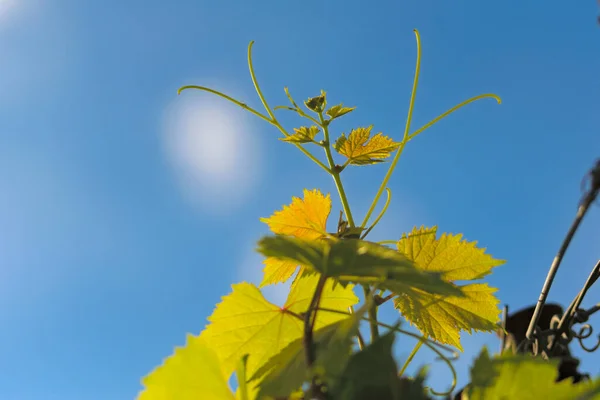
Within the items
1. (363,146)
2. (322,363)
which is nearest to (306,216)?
(363,146)

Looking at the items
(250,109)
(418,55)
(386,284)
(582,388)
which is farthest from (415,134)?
(582,388)

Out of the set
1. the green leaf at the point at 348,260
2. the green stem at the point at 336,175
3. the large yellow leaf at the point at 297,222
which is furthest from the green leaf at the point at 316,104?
the green leaf at the point at 348,260

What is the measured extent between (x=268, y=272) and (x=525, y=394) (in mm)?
378

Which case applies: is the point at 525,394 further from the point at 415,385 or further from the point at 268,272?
the point at 268,272

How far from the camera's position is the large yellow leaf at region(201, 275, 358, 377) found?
485 mm

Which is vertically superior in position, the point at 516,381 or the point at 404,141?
the point at 404,141

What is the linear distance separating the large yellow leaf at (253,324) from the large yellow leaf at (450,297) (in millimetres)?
106

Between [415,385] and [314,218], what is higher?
[314,218]

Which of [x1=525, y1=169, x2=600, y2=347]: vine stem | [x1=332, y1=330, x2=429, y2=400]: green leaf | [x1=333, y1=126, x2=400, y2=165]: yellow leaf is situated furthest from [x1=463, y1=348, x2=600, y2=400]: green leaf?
[x1=333, y1=126, x2=400, y2=165]: yellow leaf

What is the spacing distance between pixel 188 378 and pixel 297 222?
35cm

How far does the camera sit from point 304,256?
0.32m

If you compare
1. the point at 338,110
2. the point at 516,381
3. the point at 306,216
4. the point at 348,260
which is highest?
the point at 338,110

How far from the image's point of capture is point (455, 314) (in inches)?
22.8

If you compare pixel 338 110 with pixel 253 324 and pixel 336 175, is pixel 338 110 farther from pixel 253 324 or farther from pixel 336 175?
pixel 253 324
